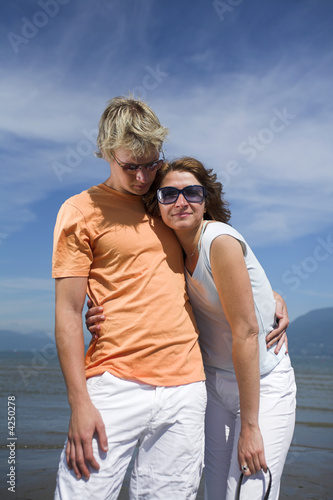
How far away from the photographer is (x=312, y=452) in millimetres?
7934

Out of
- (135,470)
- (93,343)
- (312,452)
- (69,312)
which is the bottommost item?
(312,452)

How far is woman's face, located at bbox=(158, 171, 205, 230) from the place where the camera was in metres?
2.65

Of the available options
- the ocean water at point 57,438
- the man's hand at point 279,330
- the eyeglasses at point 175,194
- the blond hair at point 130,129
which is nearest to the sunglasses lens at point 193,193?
the eyeglasses at point 175,194

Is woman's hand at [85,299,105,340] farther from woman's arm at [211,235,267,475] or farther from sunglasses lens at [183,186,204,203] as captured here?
sunglasses lens at [183,186,204,203]

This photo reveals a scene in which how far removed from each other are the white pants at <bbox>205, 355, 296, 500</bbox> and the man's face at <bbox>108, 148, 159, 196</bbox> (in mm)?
1237

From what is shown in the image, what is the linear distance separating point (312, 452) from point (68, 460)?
22.8ft

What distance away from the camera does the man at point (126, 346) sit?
2279 mm

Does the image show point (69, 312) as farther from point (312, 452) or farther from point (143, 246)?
point (312, 452)

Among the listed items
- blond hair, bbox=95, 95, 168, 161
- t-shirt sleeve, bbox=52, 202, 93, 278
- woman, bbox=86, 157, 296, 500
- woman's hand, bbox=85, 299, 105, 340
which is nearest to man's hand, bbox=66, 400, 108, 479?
woman's hand, bbox=85, 299, 105, 340

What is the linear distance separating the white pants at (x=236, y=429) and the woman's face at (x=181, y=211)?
952 mm

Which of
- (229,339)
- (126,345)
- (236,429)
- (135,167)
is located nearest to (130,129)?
(135,167)

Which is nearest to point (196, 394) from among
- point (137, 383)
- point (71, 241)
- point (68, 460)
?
point (137, 383)

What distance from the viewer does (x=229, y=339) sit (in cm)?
269

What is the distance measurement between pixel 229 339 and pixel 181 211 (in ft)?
2.68
